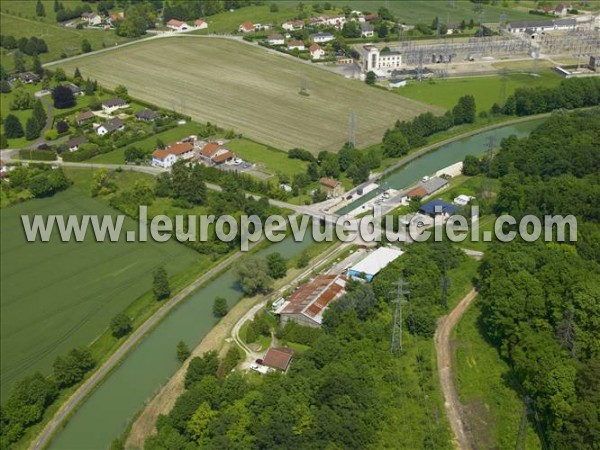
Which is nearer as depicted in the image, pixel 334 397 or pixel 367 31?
pixel 334 397

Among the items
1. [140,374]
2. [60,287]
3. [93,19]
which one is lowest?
[140,374]

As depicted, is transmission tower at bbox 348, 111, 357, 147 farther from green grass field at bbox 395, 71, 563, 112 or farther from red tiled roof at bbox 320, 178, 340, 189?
green grass field at bbox 395, 71, 563, 112

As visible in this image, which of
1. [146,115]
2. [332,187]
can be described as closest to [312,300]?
[332,187]

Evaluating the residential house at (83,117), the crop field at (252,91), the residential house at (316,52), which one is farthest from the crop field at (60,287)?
the residential house at (316,52)

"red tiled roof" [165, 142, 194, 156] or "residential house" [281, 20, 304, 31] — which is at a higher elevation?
"residential house" [281, 20, 304, 31]

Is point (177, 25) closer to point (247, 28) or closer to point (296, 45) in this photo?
point (247, 28)

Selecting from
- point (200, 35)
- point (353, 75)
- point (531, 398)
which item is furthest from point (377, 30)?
point (531, 398)

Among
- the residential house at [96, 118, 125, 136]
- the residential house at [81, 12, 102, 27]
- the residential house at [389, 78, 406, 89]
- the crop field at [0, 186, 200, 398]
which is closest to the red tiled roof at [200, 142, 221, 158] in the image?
the crop field at [0, 186, 200, 398]

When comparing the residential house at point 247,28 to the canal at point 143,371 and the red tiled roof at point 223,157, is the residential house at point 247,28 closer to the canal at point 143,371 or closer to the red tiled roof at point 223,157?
the red tiled roof at point 223,157
